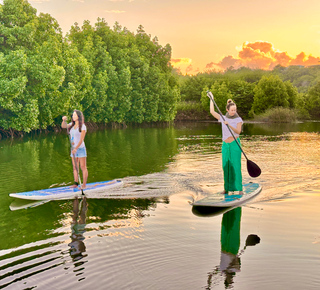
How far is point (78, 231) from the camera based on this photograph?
8898 mm

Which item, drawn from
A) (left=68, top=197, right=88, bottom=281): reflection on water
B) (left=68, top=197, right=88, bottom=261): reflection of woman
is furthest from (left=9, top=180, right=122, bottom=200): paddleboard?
(left=68, top=197, right=88, bottom=261): reflection of woman

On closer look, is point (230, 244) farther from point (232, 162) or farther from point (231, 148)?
point (231, 148)

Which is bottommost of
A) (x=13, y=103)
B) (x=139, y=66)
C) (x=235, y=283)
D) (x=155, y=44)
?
(x=235, y=283)

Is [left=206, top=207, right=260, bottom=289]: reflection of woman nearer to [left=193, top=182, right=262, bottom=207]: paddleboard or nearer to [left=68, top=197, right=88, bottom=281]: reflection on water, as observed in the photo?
[left=193, top=182, right=262, bottom=207]: paddleboard

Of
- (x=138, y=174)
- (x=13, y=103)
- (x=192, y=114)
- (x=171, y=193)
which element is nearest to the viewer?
(x=171, y=193)

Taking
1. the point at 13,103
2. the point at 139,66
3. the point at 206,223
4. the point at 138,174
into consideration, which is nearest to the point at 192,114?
the point at 139,66

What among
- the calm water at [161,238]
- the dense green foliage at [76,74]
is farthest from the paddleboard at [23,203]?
the dense green foliage at [76,74]

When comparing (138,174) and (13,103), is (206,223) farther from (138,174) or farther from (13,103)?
(13,103)

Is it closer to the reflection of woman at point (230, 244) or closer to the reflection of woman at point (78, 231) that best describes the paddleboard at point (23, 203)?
the reflection of woman at point (78, 231)

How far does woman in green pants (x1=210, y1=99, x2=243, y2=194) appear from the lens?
11125 mm

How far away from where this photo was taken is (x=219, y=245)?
26.2 feet

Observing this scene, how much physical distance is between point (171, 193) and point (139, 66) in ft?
192

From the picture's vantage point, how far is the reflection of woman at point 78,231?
7.46 m

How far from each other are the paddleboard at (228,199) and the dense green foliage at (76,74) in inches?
1114
